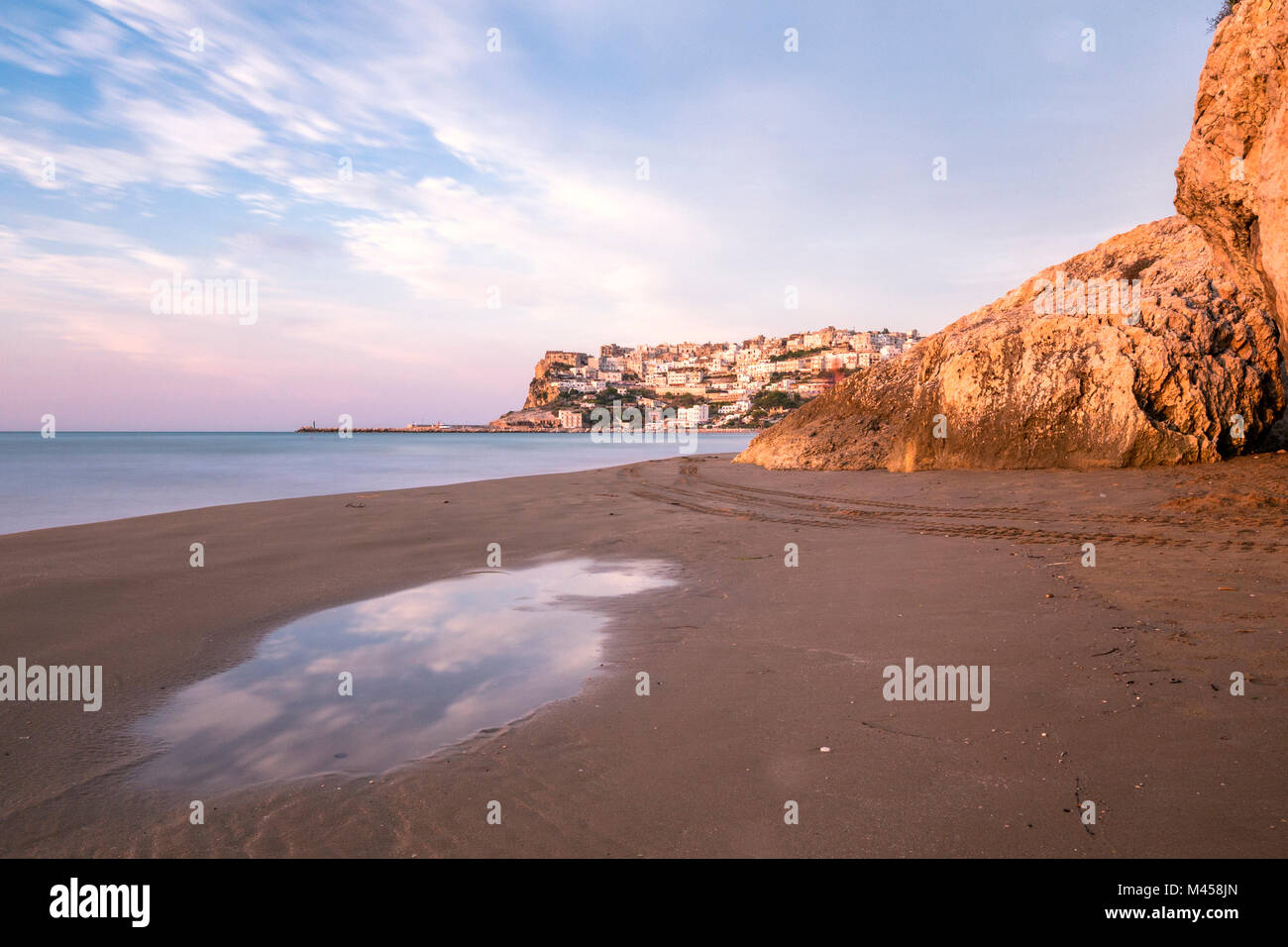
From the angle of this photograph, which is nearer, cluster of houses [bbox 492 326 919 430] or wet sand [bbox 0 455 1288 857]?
wet sand [bbox 0 455 1288 857]

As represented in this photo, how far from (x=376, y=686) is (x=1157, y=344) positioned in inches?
576

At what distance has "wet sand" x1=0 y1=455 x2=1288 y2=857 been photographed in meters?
2.63

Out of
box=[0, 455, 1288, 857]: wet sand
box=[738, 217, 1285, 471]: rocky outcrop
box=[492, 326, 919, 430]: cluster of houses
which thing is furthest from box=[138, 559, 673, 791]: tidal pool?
box=[492, 326, 919, 430]: cluster of houses

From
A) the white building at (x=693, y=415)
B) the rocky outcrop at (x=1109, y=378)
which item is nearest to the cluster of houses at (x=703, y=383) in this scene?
the white building at (x=693, y=415)

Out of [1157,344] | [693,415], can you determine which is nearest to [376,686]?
[1157,344]

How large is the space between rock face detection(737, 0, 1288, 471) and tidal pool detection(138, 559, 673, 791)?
9.35m

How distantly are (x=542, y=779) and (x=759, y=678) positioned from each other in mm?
1649

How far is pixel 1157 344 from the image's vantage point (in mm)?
12695

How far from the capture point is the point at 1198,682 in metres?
3.68

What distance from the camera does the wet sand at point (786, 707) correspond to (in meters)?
2.63

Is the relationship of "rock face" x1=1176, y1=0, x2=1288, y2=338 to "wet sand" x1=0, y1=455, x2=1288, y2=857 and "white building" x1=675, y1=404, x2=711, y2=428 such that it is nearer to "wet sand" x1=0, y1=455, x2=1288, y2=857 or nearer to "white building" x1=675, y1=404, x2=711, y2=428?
"wet sand" x1=0, y1=455, x2=1288, y2=857

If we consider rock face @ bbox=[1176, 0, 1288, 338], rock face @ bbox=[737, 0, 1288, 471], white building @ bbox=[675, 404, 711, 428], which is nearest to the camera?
rock face @ bbox=[1176, 0, 1288, 338]
